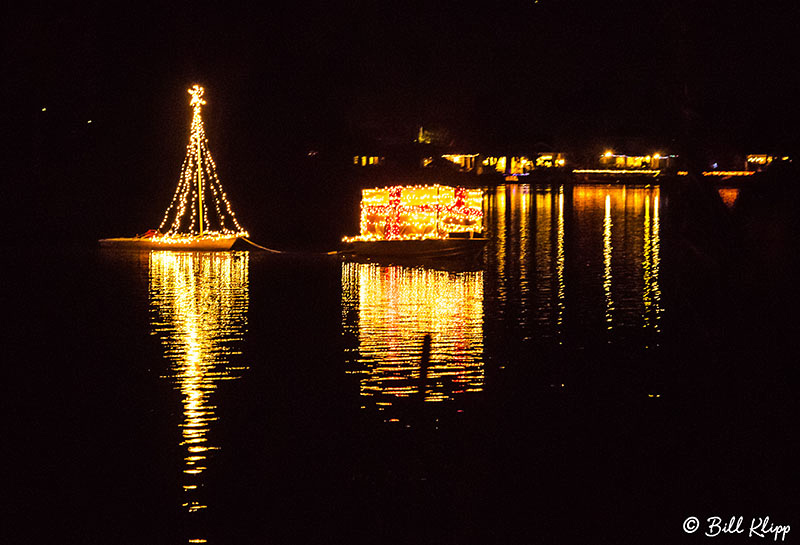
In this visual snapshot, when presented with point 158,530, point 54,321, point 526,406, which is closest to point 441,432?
point 526,406

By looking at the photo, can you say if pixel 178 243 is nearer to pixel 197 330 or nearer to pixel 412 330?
pixel 197 330

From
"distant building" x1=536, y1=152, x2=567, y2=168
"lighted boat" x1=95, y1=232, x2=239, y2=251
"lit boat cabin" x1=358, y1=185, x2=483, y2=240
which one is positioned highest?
"distant building" x1=536, y1=152, x2=567, y2=168

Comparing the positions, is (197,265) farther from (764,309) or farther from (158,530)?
(158,530)

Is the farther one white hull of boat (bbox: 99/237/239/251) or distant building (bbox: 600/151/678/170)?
distant building (bbox: 600/151/678/170)

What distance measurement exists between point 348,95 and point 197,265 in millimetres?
24647

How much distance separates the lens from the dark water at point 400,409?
19.8 feet

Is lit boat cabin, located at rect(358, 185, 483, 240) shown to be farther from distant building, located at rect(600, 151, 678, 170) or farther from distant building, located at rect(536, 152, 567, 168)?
distant building, located at rect(600, 151, 678, 170)

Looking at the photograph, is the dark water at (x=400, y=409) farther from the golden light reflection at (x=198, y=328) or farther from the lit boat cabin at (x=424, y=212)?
the lit boat cabin at (x=424, y=212)

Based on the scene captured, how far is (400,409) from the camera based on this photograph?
8.22m

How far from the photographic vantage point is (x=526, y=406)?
842 centimetres

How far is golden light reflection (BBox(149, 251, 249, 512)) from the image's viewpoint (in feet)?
24.3

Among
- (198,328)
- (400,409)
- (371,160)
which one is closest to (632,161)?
(371,160)

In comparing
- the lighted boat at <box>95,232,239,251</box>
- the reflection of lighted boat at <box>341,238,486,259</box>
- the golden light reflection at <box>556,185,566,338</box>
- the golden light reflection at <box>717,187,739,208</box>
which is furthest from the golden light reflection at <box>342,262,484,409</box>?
the golden light reflection at <box>717,187,739,208</box>

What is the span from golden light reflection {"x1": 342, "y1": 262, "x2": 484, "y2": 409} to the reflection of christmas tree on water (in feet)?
4.77
